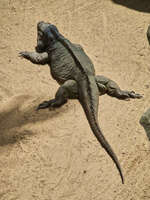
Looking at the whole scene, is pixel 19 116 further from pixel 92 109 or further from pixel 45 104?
pixel 92 109

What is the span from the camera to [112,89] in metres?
6.49

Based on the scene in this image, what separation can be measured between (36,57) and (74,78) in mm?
1276

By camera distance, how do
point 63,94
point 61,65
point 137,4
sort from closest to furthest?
point 63,94 < point 61,65 < point 137,4

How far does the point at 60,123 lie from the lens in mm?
6043

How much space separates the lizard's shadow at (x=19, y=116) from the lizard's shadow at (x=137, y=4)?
426cm

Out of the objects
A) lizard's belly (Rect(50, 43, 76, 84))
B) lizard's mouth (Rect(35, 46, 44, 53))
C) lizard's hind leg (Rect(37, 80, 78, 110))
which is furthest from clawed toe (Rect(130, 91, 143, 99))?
lizard's mouth (Rect(35, 46, 44, 53))

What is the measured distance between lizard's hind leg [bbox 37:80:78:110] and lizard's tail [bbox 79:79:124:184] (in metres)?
0.16

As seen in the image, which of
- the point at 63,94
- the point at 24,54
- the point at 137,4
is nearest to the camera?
the point at 63,94

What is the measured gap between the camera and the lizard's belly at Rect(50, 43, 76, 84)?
6.67 m

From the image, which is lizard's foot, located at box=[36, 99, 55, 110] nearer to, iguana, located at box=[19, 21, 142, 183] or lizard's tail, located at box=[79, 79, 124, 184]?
iguana, located at box=[19, 21, 142, 183]

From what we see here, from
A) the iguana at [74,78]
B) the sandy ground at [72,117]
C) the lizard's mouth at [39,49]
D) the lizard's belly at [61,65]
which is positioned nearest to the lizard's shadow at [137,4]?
the sandy ground at [72,117]

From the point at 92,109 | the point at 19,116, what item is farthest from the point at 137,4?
the point at 19,116

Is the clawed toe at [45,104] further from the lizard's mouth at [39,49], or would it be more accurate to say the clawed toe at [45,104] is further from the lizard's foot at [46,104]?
the lizard's mouth at [39,49]

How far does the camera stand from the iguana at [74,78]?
6000 mm
